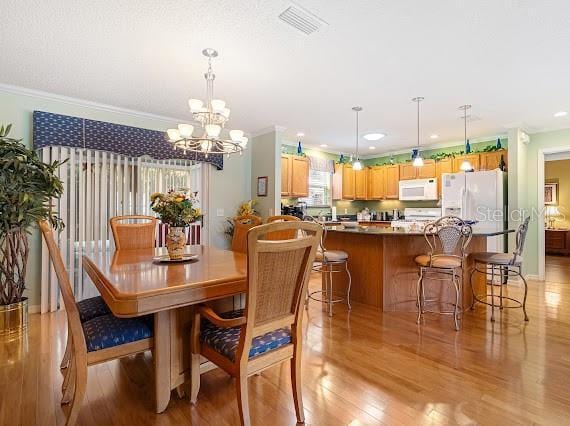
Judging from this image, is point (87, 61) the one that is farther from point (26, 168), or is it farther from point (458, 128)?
point (458, 128)

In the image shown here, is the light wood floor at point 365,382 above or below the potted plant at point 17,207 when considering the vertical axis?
below

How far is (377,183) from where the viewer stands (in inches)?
276

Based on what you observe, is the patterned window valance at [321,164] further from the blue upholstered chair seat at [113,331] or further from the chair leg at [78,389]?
the chair leg at [78,389]

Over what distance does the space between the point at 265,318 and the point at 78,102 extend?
3.77 meters

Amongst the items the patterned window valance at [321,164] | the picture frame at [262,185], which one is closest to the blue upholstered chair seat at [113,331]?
the picture frame at [262,185]

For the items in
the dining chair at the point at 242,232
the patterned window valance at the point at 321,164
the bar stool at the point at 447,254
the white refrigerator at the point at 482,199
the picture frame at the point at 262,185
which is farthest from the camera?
the patterned window valance at the point at 321,164

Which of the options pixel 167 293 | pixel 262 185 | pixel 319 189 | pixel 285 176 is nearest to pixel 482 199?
pixel 319 189

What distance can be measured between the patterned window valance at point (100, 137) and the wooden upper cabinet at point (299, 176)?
2000 millimetres

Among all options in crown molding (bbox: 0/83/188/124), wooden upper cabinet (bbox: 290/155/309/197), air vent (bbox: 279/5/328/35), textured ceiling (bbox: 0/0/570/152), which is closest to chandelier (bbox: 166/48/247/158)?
textured ceiling (bbox: 0/0/570/152)

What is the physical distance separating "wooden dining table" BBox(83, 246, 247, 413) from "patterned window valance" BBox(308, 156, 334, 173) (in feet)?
14.8

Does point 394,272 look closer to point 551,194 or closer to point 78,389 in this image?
point 78,389

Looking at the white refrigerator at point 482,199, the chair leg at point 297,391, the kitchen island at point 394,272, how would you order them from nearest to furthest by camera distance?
the chair leg at point 297,391
the kitchen island at point 394,272
the white refrigerator at point 482,199

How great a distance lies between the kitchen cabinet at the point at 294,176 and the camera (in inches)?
227

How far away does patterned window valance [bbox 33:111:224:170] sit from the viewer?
350 cm
